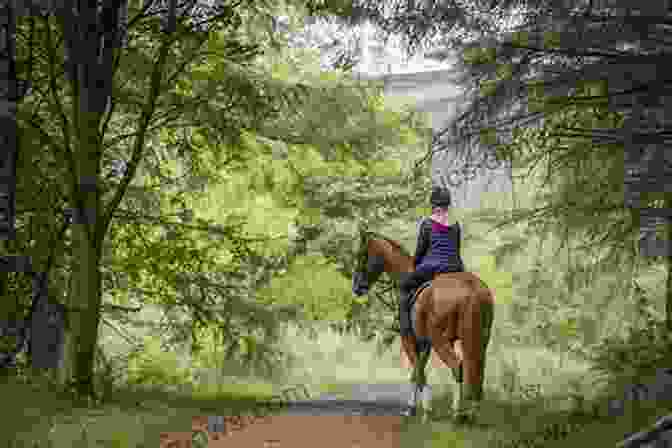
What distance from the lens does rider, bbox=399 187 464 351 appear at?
790 centimetres

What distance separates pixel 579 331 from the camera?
1753cm

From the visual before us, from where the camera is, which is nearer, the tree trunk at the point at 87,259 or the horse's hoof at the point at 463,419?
the horse's hoof at the point at 463,419

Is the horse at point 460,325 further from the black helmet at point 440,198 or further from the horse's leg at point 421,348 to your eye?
the black helmet at point 440,198

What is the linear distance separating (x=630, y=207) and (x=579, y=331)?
11.9 meters

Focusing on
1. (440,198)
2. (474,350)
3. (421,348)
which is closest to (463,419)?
(474,350)

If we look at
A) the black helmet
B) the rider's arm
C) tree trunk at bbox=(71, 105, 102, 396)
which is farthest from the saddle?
tree trunk at bbox=(71, 105, 102, 396)

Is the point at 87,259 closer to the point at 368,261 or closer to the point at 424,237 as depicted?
the point at 368,261

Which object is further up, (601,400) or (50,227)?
(50,227)

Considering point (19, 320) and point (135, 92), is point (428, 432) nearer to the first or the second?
point (19, 320)

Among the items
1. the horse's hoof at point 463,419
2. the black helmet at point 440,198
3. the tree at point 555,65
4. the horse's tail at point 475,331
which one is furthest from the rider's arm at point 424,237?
the horse's hoof at point 463,419

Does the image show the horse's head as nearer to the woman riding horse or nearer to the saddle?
the woman riding horse

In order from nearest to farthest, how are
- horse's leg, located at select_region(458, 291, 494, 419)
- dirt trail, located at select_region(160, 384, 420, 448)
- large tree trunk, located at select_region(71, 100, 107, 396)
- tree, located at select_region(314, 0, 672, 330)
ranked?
tree, located at select_region(314, 0, 672, 330), dirt trail, located at select_region(160, 384, 420, 448), horse's leg, located at select_region(458, 291, 494, 419), large tree trunk, located at select_region(71, 100, 107, 396)

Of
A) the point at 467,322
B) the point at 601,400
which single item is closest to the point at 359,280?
the point at 467,322

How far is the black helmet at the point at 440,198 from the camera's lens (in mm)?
7895
